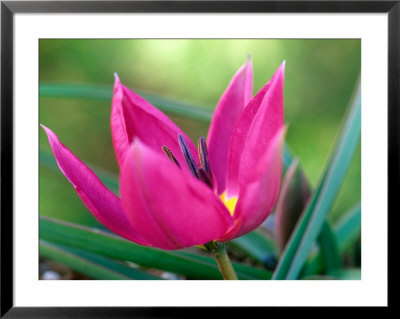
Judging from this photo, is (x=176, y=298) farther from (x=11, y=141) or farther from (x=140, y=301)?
(x=11, y=141)

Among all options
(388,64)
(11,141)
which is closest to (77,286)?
(11,141)

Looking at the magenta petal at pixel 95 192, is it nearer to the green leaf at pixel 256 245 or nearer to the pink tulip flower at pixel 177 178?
the pink tulip flower at pixel 177 178

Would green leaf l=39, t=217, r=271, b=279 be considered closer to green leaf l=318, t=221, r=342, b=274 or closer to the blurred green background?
the blurred green background

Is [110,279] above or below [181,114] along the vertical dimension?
below

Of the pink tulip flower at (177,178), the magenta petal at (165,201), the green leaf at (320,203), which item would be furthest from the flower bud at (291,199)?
the magenta petal at (165,201)

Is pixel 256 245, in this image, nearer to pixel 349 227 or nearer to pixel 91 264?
pixel 349 227

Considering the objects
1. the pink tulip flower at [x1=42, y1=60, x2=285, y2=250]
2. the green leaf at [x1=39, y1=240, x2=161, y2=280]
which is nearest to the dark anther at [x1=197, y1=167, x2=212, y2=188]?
the pink tulip flower at [x1=42, y1=60, x2=285, y2=250]
